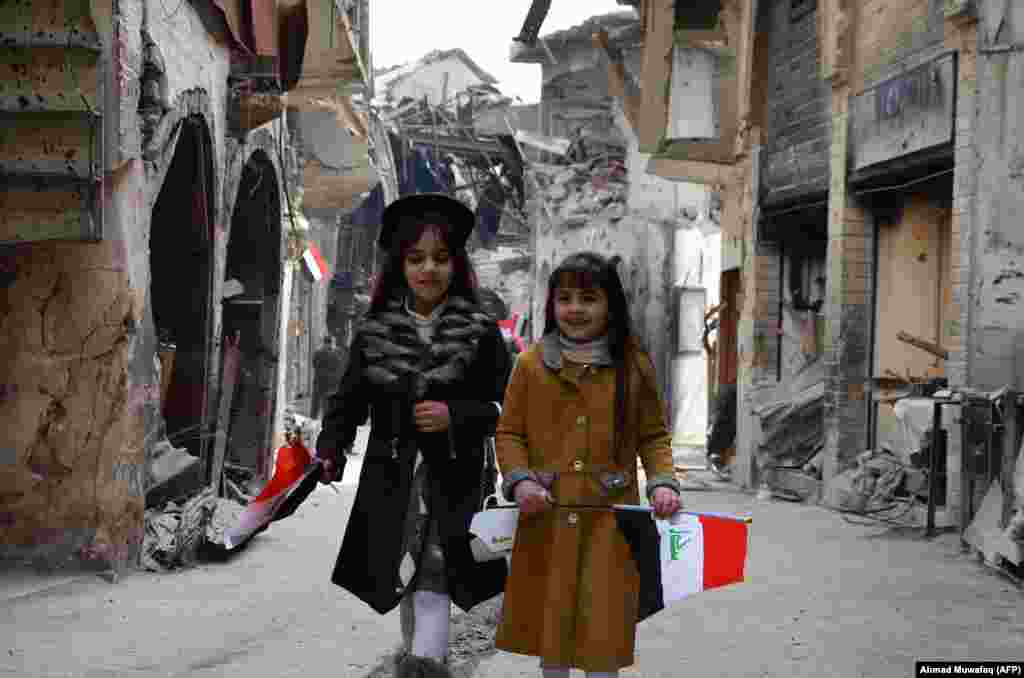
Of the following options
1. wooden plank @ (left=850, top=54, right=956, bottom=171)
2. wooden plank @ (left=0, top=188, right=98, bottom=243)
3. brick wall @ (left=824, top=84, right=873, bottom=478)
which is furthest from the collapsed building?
wooden plank @ (left=0, top=188, right=98, bottom=243)

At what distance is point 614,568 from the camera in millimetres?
3561

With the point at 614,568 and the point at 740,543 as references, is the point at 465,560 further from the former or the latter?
the point at 740,543

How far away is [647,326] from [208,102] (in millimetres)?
17560

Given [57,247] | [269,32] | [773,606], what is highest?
[269,32]

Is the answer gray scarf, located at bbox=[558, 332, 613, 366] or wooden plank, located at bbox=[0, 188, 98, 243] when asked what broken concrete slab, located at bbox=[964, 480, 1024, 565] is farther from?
wooden plank, located at bbox=[0, 188, 98, 243]

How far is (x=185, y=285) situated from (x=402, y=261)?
18.4ft

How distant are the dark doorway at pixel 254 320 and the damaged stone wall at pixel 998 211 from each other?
20.5 ft

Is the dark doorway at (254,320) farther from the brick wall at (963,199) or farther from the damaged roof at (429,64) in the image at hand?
the damaged roof at (429,64)

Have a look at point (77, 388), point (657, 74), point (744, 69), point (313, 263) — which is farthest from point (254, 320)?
point (657, 74)

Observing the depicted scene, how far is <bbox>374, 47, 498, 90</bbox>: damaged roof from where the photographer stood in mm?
43062

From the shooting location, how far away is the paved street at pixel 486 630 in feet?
16.5

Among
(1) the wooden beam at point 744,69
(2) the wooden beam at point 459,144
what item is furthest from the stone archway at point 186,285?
(2) the wooden beam at point 459,144

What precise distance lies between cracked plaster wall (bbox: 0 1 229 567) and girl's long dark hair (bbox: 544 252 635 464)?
3.95 m

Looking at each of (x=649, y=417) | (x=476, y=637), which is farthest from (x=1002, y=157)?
(x=649, y=417)
